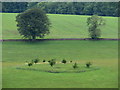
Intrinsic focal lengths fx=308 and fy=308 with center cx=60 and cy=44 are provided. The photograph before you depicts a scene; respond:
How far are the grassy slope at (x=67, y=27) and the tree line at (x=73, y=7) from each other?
436 inches

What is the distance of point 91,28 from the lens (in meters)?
85.5

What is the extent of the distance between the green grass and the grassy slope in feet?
30.2

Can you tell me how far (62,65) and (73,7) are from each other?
7514 centimetres

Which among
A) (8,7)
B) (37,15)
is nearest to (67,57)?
(37,15)

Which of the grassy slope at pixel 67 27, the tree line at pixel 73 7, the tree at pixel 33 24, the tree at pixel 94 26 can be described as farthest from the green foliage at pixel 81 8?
the tree at pixel 33 24

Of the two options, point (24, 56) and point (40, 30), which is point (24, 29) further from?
point (24, 56)

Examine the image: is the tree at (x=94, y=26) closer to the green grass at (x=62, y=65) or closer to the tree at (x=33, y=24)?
the green grass at (x=62, y=65)

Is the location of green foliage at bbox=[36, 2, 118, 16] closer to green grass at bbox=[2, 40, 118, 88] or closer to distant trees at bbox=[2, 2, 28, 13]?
distant trees at bbox=[2, 2, 28, 13]

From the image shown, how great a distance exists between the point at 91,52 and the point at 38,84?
32.3m

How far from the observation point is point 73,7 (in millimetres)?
120375

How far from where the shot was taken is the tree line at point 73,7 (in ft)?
386

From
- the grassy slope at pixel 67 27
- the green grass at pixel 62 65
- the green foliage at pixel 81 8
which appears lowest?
the green grass at pixel 62 65

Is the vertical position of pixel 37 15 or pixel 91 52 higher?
pixel 37 15

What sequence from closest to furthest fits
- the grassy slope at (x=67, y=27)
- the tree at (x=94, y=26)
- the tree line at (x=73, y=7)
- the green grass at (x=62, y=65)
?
the green grass at (x=62, y=65)
the tree at (x=94, y=26)
the grassy slope at (x=67, y=27)
the tree line at (x=73, y=7)
